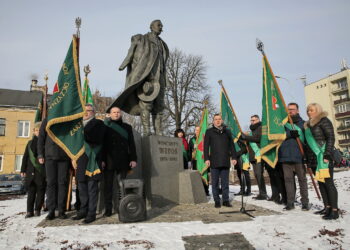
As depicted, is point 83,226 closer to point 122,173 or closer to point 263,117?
point 122,173

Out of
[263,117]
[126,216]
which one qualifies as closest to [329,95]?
[263,117]

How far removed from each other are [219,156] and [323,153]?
2.05m

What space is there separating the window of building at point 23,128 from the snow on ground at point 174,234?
94.9 feet

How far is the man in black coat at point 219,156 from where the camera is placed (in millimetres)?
5887

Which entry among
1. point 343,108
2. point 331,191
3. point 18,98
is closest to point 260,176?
point 331,191

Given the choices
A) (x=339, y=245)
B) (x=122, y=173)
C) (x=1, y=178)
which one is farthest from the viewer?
(x=1, y=178)

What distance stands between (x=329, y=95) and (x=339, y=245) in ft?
190

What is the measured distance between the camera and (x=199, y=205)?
611 centimetres

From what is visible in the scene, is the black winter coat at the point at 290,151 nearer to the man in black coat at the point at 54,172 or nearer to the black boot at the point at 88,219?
the black boot at the point at 88,219

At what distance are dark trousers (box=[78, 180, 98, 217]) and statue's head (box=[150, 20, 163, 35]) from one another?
424cm

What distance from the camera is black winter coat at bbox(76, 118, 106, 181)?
4.72 m

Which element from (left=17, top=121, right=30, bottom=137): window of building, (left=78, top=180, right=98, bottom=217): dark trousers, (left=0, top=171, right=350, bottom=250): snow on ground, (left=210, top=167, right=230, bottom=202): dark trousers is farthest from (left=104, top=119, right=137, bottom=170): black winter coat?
(left=17, top=121, right=30, bottom=137): window of building

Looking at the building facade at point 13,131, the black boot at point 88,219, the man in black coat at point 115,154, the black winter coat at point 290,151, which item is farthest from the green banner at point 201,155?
the building facade at point 13,131

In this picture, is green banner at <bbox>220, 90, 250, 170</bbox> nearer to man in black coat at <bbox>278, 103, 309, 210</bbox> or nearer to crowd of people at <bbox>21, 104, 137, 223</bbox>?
man in black coat at <bbox>278, 103, 309, 210</bbox>
